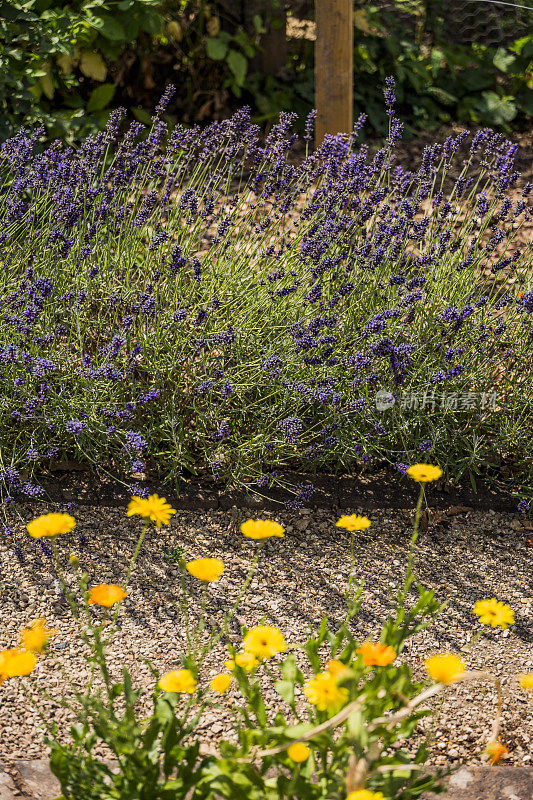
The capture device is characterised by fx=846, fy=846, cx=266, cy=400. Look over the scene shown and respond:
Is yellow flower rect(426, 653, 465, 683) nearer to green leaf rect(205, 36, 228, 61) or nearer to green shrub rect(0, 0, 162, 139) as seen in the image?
green shrub rect(0, 0, 162, 139)

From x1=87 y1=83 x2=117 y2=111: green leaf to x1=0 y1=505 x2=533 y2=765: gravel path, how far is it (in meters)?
3.26

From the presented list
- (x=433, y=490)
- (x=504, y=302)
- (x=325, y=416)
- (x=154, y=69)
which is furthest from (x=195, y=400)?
(x=154, y=69)

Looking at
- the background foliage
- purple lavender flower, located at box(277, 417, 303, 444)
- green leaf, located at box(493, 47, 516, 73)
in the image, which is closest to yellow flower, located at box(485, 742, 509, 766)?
purple lavender flower, located at box(277, 417, 303, 444)

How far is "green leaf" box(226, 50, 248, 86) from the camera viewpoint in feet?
18.0

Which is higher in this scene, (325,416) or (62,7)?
(62,7)

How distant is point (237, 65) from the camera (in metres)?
5.50

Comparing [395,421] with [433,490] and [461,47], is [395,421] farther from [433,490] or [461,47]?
[461,47]

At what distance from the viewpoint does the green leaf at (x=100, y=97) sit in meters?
5.13

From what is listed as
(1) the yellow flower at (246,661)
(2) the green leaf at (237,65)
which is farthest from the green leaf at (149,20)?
(1) the yellow flower at (246,661)

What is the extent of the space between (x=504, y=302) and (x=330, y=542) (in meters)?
1.03

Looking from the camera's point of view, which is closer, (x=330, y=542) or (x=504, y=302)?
(x=330, y=542)

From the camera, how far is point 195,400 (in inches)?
113

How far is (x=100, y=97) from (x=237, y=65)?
3.13 ft

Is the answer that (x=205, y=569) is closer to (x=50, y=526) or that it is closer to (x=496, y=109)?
(x=50, y=526)
